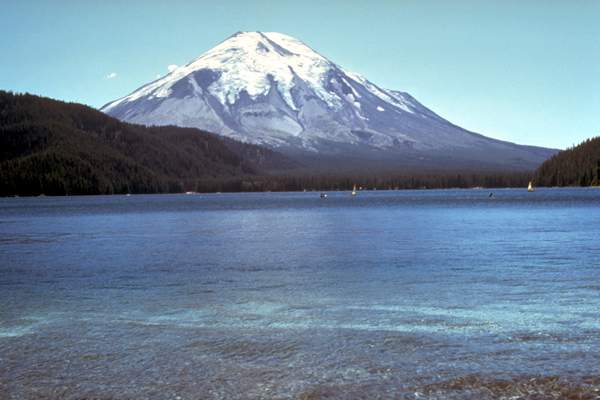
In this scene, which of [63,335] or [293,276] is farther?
[293,276]

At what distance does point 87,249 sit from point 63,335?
26.8 meters

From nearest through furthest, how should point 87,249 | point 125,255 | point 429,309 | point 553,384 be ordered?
point 553,384 → point 429,309 → point 125,255 → point 87,249

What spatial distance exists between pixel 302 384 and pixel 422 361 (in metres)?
2.96

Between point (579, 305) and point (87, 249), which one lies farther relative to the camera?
point (87, 249)

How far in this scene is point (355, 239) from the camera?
46.8 meters

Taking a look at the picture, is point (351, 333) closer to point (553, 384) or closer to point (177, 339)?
point (177, 339)

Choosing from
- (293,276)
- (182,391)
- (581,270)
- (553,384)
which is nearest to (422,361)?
(553,384)

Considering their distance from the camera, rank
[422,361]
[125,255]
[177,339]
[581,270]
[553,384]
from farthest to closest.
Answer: [125,255]
[581,270]
[177,339]
[422,361]
[553,384]

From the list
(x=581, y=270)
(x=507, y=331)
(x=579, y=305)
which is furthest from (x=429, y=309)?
(x=581, y=270)

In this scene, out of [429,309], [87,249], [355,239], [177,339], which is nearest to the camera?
[177,339]

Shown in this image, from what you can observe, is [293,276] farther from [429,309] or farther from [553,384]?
[553,384]

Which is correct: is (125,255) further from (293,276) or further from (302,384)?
(302,384)

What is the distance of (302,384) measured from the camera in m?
12.1

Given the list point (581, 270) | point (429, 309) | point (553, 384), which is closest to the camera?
point (553, 384)
